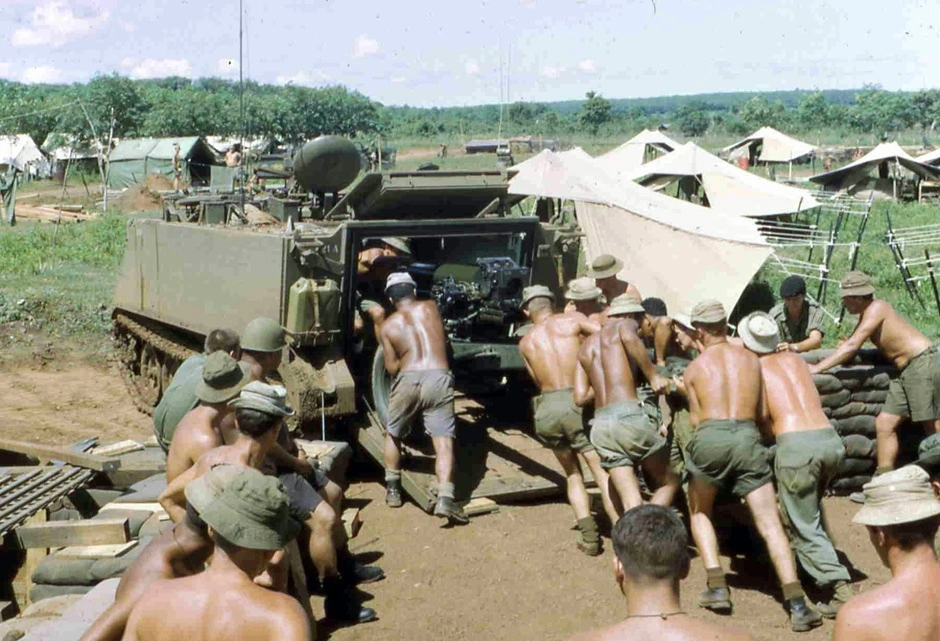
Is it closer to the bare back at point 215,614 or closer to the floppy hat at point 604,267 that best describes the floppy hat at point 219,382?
the bare back at point 215,614

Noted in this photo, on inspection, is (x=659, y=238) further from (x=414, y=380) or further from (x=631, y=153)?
(x=631, y=153)

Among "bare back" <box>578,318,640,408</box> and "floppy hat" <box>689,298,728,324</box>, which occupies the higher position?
"floppy hat" <box>689,298,728,324</box>

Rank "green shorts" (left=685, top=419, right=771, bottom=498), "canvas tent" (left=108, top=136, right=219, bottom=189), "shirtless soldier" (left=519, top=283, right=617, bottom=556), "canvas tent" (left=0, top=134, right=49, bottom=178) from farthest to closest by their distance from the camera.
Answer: "canvas tent" (left=0, top=134, right=49, bottom=178) < "canvas tent" (left=108, top=136, right=219, bottom=189) < "shirtless soldier" (left=519, top=283, right=617, bottom=556) < "green shorts" (left=685, top=419, right=771, bottom=498)

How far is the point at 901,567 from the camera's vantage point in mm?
3879

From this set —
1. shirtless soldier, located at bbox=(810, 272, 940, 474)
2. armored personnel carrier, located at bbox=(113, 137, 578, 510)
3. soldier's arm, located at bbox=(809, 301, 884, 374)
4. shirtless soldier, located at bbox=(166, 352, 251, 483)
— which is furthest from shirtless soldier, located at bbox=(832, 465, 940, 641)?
armored personnel carrier, located at bbox=(113, 137, 578, 510)

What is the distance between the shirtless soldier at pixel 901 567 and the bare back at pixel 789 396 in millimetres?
2842

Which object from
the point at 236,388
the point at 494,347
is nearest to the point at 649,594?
the point at 236,388

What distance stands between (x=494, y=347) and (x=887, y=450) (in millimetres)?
3328

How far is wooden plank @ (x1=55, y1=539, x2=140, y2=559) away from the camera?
653cm

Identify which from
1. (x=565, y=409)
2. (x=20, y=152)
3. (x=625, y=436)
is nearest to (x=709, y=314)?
(x=625, y=436)

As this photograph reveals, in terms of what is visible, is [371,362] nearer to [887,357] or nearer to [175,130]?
[887,357]

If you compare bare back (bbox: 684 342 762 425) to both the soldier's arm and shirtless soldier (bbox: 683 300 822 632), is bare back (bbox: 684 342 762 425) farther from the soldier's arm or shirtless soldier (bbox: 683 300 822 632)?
the soldier's arm

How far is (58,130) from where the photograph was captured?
4481 cm

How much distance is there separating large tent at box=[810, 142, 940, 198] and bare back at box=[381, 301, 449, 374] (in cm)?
2142
